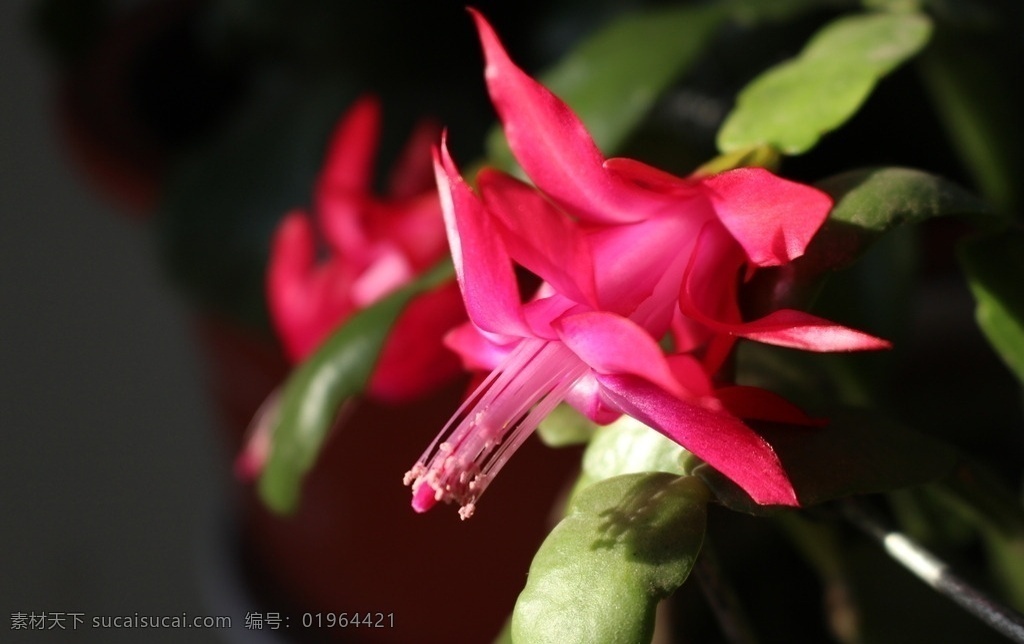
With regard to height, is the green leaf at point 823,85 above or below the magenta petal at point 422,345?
above


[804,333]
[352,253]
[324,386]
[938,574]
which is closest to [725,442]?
[804,333]

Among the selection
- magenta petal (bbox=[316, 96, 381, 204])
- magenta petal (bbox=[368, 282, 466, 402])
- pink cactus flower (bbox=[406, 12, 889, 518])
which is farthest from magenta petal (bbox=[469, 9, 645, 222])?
magenta petal (bbox=[316, 96, 381, 204])

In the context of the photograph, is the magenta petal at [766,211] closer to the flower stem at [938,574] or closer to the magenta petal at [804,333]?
the magenta petal at [804,333]

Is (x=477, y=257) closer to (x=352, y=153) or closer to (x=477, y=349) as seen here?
(x=477, y=349)

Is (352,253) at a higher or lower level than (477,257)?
lower

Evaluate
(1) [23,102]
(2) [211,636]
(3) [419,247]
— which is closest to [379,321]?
(3) [419,247]

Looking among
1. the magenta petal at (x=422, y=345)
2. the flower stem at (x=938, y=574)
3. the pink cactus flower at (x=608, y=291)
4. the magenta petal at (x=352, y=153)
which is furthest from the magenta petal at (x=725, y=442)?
the magenta petal at (x=352, y=153)

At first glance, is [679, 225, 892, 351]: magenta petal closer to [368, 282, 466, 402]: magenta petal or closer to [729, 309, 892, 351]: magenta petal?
[729, 309, 892, 351]: magenta petal
